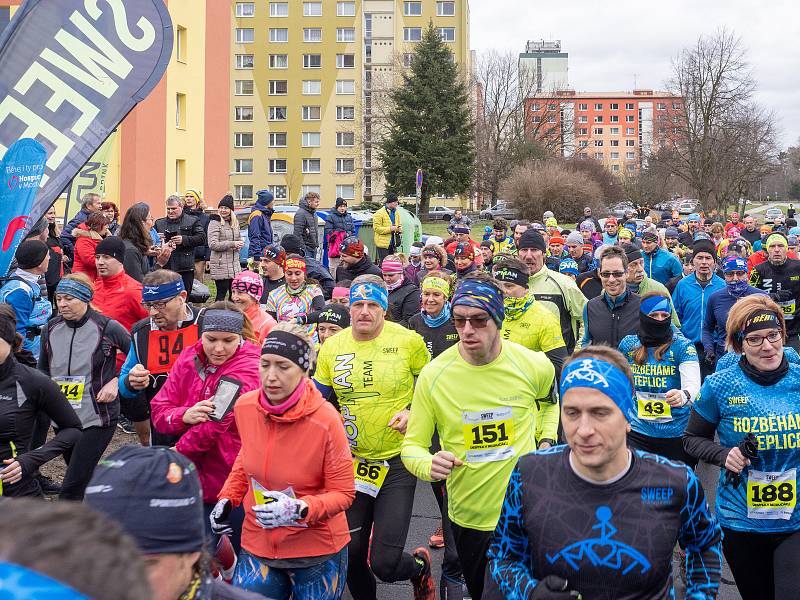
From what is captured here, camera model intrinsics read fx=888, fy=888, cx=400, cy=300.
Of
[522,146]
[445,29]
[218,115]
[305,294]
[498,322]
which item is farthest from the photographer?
[445,29]

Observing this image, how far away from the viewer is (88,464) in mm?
6199

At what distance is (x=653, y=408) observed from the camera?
21.0 feet

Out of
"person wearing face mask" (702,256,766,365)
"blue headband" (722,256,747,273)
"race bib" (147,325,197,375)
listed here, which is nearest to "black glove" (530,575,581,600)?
"race bib" (147,325,197,375)

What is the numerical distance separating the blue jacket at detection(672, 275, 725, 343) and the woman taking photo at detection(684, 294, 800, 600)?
5.81 meters

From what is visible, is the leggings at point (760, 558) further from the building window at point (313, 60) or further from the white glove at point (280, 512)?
the building window at point (313, 60)

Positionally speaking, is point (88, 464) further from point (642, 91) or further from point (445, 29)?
point (642, 91)

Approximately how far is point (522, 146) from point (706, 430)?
68.8 m

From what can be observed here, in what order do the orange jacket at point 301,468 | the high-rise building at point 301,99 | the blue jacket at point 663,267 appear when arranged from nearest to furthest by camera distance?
the orange jacket at point 301,468 → the blue jacket at point 663,267 → the high-rise building at point 301,99

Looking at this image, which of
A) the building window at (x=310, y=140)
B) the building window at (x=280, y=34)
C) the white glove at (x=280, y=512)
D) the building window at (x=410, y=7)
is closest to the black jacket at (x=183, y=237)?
the white glove at (x=280, y=512)

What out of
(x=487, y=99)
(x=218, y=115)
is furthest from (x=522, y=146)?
(x=218, y=115)

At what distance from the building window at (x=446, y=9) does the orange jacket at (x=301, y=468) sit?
86.7 meters

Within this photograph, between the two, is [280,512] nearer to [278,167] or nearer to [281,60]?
[278,167]

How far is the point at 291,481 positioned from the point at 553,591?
1752 millimetres

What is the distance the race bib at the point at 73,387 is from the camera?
6422mm
